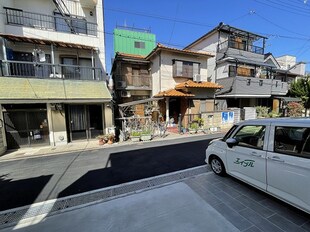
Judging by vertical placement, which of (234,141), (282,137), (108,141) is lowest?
(108,141)

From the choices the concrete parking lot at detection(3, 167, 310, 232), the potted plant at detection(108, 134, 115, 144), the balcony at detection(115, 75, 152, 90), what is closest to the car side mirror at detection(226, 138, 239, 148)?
the concrete parking lot at detection(3, 167, 310, 232)

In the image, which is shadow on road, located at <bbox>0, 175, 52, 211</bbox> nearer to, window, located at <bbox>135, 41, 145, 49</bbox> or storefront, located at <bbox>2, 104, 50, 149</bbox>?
storefront, located at <bbox>2, 104, 50, 149</bbox>

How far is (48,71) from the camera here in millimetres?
9516

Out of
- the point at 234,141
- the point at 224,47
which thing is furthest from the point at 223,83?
the point at 234,141

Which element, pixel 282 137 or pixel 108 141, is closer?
pixel 282 137

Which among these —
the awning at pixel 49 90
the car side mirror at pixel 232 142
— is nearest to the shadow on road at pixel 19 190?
the awning at pixel 49 90

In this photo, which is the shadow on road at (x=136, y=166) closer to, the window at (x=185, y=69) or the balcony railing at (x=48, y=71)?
the balcony railing at (x=48, y=71)

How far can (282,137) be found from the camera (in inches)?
114

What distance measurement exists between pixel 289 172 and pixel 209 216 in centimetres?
158

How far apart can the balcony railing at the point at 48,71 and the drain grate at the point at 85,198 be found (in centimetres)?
787

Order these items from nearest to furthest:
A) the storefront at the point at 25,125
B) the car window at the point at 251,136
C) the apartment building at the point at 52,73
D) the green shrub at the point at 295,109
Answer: the car window at the point at 251,136, the apartment building at the point at 52,73, the storefront at the point at 25,125, the green shrub at the point at 295,109

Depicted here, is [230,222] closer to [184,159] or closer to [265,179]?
[265,179]

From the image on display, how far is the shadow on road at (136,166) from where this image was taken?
4.47 meters

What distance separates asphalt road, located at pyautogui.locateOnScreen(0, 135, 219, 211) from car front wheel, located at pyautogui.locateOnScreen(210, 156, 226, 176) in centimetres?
93
